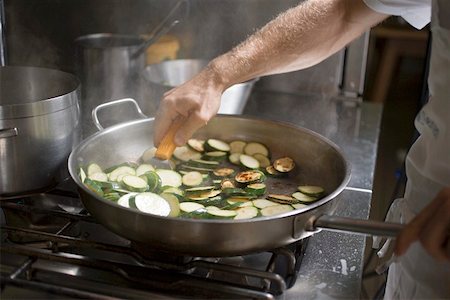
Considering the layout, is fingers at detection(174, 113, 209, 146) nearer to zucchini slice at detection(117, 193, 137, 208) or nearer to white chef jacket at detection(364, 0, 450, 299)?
zucchini slice at detection(117, 193, 137, 208)

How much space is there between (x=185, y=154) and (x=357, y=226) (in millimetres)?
572

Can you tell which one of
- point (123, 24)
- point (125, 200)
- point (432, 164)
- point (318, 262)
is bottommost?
point (318, 262)

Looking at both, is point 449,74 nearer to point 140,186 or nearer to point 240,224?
point 240,224

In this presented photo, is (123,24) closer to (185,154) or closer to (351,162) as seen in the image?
(185,154)

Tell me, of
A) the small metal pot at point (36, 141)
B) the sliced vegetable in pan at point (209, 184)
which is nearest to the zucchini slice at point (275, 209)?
the sliced vegetable in pan at point (209, 184)

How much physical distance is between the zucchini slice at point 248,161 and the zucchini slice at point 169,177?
15 cm

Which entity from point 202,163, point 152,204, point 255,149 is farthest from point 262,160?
point 152,204

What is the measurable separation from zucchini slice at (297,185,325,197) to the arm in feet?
0.79

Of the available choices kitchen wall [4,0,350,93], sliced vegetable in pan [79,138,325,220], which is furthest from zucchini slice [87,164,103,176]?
kitchen wall [4,0,350,93]

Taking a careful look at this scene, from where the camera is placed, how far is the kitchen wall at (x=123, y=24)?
1686mm

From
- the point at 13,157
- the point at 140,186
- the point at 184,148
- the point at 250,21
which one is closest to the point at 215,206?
the point at 140,186

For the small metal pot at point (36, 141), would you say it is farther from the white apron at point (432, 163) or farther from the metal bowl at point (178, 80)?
the white apron at point (432, 163)

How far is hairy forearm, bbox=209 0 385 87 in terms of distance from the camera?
3.98ft

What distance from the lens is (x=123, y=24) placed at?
1.80 meters
